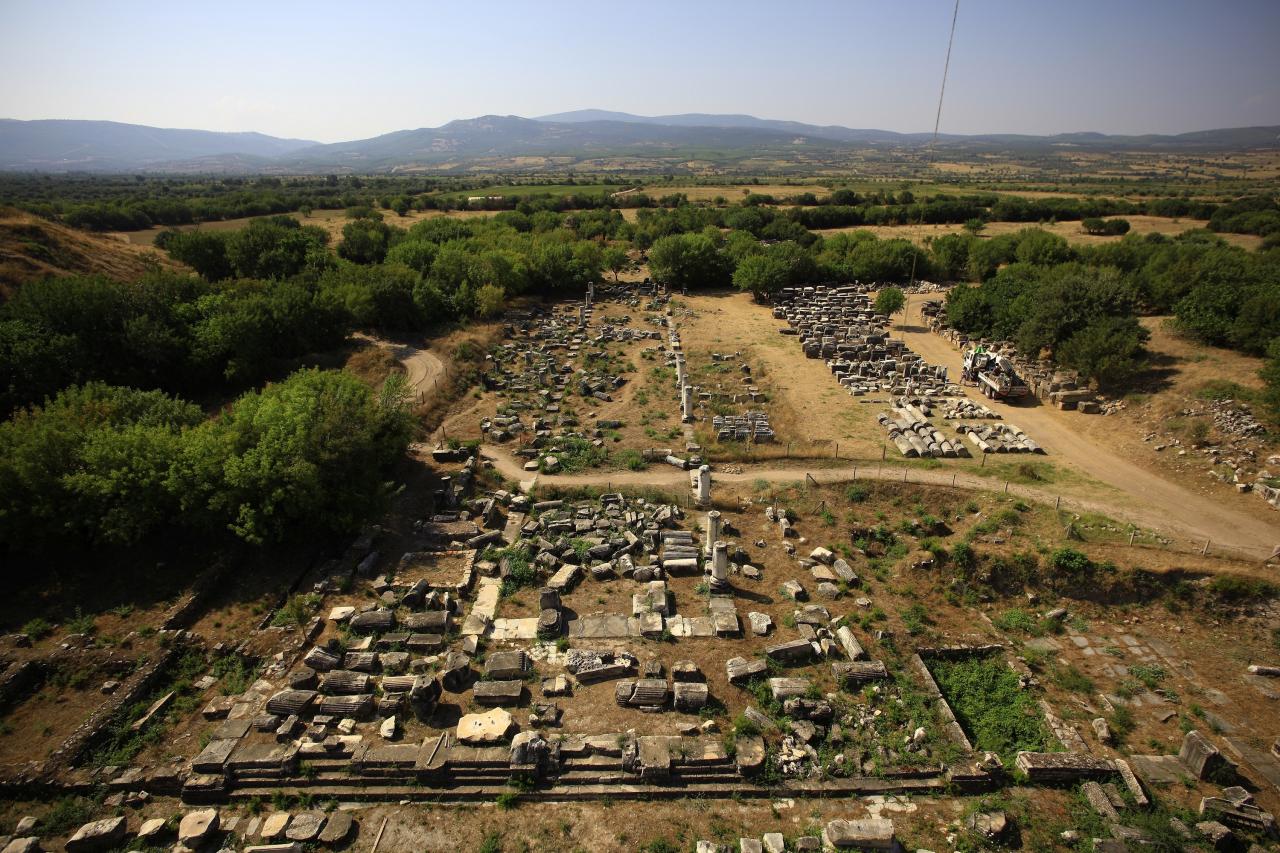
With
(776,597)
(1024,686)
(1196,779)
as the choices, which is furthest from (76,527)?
(1196,779)

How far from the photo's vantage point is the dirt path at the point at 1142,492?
22.1 meters

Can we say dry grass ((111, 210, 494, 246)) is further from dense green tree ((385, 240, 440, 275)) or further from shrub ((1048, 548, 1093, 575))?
shrub ((1048, 548, 1093, 575))

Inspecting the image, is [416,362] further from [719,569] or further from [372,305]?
[719,569]

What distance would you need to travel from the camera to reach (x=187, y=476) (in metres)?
20.3

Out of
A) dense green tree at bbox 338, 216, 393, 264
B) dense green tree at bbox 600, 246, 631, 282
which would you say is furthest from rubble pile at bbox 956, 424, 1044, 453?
dense green tree at bbox 338, 216, 393, 264

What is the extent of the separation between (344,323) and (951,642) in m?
40.2

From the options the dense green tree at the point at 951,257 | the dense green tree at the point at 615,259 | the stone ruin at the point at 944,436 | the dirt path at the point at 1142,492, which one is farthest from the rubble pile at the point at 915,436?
the dense green tree at the point at 615,259

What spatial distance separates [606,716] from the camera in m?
15.4

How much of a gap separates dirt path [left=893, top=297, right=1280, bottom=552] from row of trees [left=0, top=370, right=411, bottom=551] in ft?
95.9

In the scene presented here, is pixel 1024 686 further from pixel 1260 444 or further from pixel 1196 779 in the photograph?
pixel 1260 444

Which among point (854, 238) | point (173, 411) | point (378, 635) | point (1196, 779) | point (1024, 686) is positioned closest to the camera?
point (1196, 779)

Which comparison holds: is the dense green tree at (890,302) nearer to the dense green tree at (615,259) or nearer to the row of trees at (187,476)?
the dense green tree at (615,259)

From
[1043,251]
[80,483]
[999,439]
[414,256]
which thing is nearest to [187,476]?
[80,483]

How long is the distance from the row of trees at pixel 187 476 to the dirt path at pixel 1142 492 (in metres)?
29.2
